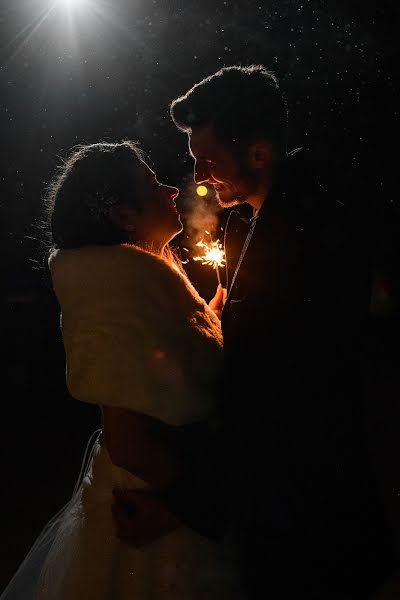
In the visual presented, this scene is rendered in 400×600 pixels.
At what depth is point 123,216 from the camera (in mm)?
1283

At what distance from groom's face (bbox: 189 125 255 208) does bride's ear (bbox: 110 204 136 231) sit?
34 centimetres

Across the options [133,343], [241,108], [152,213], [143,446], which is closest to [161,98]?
[241,108]

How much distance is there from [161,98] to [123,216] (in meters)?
3.20

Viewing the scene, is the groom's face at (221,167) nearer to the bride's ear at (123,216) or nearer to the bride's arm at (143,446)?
the bride's ear at (123,216)

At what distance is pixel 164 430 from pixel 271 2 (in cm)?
361

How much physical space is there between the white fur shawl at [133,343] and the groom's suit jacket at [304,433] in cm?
11

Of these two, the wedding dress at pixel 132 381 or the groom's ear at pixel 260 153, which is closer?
the wedding dress at pixel 132 381

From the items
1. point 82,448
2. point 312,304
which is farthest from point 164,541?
point 82,448

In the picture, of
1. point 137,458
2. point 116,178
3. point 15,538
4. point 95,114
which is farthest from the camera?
point 95,114

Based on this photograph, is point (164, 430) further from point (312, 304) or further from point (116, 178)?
point (116, 178)

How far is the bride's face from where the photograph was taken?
1.33 meters

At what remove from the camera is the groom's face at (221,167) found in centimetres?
146

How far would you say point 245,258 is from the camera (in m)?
1.31

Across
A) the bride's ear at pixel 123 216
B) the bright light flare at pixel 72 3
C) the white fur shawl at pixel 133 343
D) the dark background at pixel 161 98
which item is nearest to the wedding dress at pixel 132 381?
the white fur shawl at pixel 133 343
